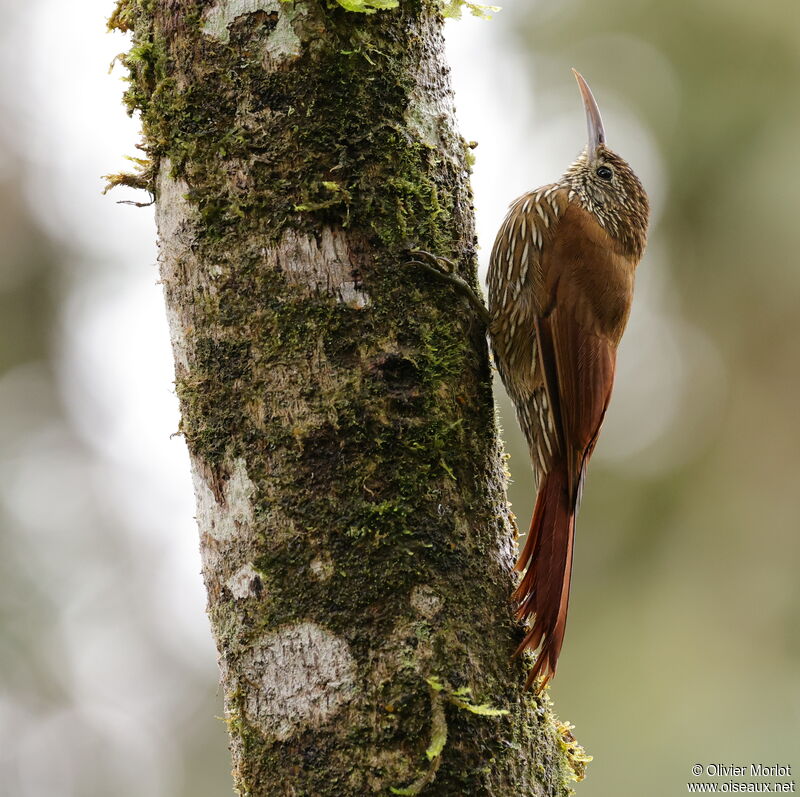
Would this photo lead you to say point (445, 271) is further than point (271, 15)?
Yes

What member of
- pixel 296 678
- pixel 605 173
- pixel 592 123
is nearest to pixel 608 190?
pixel 605 173

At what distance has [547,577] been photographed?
1959mm

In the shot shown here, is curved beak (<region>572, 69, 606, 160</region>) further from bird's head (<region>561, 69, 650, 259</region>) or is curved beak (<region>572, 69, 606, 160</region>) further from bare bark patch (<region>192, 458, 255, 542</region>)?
bare bark patch (<region>192, 458, 255, 542</region>)

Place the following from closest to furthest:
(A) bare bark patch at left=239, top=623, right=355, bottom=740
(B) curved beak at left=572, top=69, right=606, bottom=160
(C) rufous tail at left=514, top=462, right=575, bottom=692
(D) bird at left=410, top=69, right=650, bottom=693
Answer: (A) bare bark patch at left=239, top=623, right=355, bottom=740, (C) rufous tail at left=514, top=462, right=575, bottom=692, (D) bird at left=410, top=69, right=650, bottom=693, (B) curved beak at left=572, top=69, right=606, bottom=160

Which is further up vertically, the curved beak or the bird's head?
the curved beak

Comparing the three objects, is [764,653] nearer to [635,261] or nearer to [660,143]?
[635,261]

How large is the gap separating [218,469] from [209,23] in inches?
36.8

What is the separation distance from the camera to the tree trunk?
62.4 inches

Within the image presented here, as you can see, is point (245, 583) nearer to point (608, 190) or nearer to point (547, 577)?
point (547, 577)

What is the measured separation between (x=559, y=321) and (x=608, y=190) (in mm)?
753

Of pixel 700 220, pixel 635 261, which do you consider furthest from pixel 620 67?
pixel 635 261

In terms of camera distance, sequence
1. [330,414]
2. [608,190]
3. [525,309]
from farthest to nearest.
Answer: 1. [608,190]
2. [525,309]
3. [330,414]

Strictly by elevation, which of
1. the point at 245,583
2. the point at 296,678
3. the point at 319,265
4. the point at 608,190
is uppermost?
the point at 608,190

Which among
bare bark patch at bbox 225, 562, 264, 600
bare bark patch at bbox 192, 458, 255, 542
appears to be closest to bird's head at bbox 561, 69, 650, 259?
bare bark patch at bbox 192, 458, 255, 542
